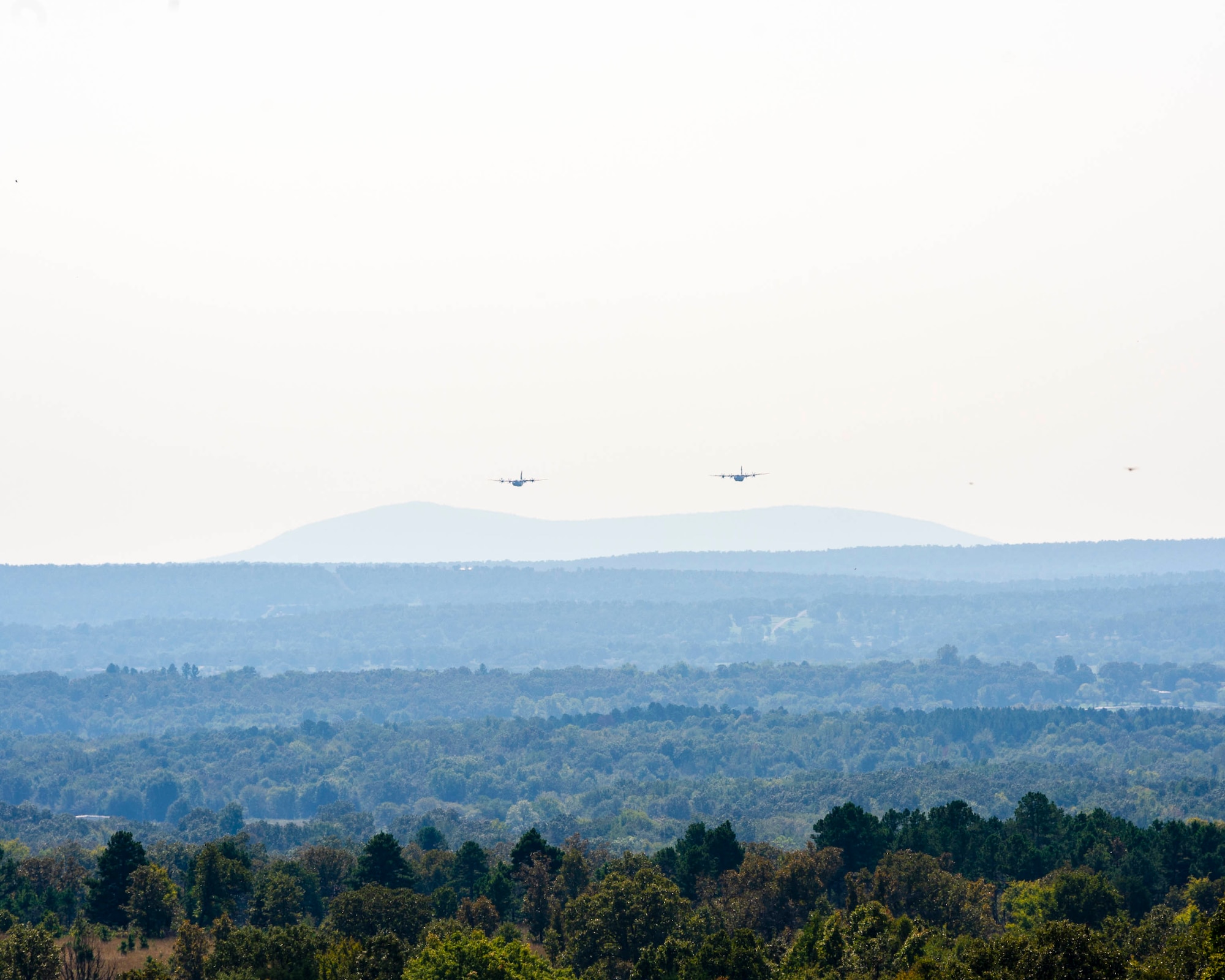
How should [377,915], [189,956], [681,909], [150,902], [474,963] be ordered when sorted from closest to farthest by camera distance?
[474,963], [189,956], [681,909], [377,915], [150,902]

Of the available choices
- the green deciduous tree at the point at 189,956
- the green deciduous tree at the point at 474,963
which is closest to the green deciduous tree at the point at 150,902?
the green deciduous tree at the point at 189,956

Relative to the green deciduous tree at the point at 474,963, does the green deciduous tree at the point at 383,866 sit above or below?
below

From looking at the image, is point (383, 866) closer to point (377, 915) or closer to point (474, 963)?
point (377, 915)

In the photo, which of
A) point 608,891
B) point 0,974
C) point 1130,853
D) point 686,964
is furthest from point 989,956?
point 1130,853

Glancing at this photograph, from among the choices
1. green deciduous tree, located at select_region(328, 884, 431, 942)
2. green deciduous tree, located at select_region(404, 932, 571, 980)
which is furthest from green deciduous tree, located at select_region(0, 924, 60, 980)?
green deciduous tree, located at select_region(328, 884, 431, 942)

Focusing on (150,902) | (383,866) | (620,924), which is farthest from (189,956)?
(383,866)

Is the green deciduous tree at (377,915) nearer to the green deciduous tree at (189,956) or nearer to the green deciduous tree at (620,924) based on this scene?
the green deciduous tree at (620,924)

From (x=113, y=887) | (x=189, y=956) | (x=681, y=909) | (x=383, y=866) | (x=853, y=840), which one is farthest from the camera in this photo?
(x=853, y=840)

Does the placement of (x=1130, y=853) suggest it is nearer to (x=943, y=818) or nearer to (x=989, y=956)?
(x=943, y=818)

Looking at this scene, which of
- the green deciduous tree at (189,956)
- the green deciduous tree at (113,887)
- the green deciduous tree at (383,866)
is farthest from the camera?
the green deciduous tree at (383,866)

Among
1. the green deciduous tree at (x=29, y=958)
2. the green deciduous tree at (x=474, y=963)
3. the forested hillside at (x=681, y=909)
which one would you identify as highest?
the green deciduous tree at (x=29, y=958)

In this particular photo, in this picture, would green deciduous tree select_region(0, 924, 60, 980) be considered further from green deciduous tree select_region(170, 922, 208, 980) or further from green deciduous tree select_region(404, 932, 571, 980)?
green deciduous tree select_region(404, 932, 571, 980)

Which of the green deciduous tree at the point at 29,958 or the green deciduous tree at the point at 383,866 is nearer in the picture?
the green deciduous tree at the point at 29,958
